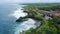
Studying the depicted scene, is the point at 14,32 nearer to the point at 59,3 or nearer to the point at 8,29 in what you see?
the point at 8,29

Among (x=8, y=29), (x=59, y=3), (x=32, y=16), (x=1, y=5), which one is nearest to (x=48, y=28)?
(x=8, y=29)

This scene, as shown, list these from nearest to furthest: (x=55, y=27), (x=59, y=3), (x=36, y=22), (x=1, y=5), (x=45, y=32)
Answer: (x=45, y=32) → (x=55, y=27) → (x=36, y=22) → (x=59, y=3) → (x=1, y=5)

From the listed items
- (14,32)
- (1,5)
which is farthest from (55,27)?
(1,5)

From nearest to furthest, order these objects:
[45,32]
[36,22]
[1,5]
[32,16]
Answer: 1. [45,32]
2. [36,22]
3. [32,16]
4. [1,5]

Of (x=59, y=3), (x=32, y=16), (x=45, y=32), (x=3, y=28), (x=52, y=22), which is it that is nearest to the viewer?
(x=45, y=32)

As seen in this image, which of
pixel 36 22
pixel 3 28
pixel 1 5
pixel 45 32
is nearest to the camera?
pixel 45 32

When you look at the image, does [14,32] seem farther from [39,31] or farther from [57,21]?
[57,21]

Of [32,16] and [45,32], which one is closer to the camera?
[45,32]

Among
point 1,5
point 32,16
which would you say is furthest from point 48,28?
point 1,5

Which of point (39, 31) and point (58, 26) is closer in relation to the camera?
point (39, 31)
